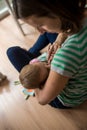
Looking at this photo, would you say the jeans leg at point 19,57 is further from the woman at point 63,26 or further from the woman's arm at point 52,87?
the woman at point 63,26

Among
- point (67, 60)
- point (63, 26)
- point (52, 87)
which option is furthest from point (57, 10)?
point (52, 87)

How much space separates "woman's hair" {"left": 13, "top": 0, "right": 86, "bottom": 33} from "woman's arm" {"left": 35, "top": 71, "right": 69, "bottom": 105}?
18cm

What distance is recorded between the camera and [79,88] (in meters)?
1.00

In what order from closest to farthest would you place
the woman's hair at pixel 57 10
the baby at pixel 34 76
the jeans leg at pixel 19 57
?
the woman's hair at pixel 57 10
the baby at pixel 34 76
the jeans leg at pixel 19 57

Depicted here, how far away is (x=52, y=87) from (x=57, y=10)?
12.5 inches

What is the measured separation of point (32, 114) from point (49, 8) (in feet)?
2.87

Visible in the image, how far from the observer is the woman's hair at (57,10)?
62 centimetres

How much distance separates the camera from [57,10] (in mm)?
626

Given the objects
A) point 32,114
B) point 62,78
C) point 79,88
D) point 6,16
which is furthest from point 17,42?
point 62,78

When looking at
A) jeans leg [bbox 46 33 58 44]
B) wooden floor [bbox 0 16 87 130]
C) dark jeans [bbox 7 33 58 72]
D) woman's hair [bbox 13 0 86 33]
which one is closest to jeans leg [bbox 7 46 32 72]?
dark jeans [bbox 7 33 58 72]

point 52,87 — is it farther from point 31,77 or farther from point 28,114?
point 28,114

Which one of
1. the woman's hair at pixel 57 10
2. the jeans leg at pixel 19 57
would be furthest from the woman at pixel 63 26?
the jeans leg at pixel 19 57

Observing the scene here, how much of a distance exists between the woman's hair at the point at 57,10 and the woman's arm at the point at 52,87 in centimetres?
18

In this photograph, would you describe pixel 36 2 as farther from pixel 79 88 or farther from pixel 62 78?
pixel 79 88
